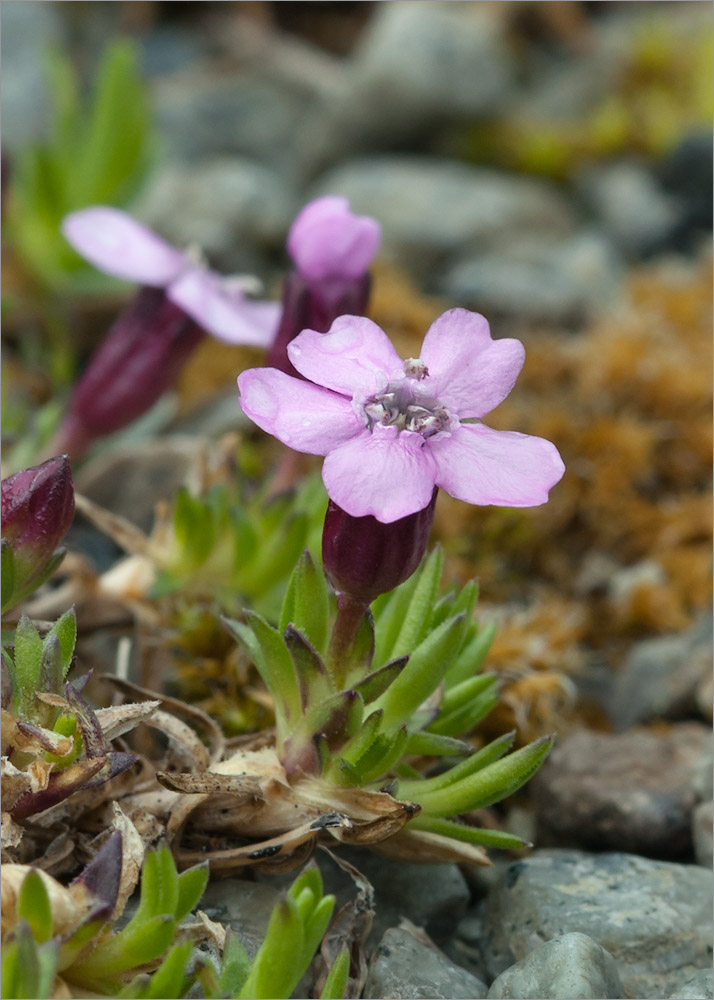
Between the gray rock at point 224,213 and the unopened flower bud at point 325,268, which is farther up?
the unopened flower bud at point 325,268

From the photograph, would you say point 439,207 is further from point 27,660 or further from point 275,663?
point 27,660

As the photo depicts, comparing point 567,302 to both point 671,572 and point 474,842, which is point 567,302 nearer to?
point 671,572

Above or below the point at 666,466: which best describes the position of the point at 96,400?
above

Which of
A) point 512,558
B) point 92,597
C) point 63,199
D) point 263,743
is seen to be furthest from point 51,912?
point 63,199

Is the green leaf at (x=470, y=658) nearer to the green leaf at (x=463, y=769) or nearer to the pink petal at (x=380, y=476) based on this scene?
the green leaf at (x=463, y=769)

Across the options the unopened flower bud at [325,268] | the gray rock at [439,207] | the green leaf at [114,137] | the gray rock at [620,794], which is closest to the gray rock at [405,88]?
the gray rock at [439,207]
